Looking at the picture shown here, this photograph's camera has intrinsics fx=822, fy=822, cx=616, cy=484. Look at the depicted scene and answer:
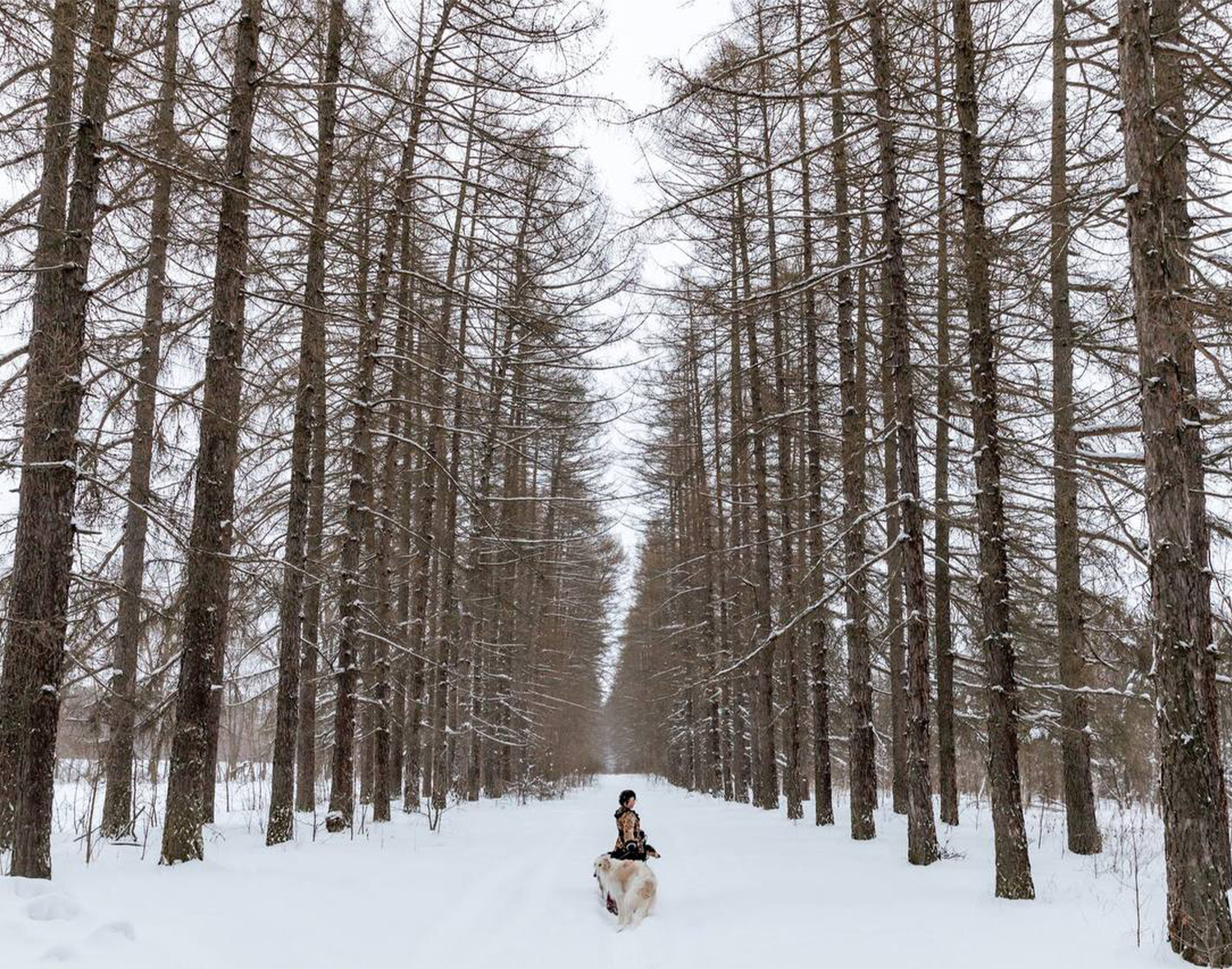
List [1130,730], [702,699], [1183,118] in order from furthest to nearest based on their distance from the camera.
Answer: [702,699] → [1130,730] → [1183,118]

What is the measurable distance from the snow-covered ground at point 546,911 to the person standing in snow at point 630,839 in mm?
437

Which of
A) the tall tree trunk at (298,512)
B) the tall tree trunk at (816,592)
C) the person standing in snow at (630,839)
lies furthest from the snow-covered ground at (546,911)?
the tall tree trunk at (816,592)

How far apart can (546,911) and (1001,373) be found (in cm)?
1084

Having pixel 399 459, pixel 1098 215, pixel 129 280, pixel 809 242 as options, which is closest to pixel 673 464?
pixel 399 459

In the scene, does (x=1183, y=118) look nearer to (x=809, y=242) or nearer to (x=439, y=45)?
(x=809, y=242)

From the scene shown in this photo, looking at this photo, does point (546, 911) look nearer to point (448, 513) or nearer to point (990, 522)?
point (990, 522)

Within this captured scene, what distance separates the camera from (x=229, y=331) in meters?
8.35

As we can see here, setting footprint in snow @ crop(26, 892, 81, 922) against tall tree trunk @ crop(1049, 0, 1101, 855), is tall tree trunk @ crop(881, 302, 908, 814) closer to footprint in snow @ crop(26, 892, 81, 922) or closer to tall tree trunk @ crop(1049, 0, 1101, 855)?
tall tree trunk @ crop(1049, 0, 1101, 855)

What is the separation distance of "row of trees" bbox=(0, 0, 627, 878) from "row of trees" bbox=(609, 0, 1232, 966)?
200 centimetres

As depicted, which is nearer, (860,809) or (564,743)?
(860,809)

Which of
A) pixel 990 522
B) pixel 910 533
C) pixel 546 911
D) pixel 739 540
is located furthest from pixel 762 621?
pixel 546 911

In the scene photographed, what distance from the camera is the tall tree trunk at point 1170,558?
495 centimetres

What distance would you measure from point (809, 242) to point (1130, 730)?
815 cm

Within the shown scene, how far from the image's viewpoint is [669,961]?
5660 millimetres
